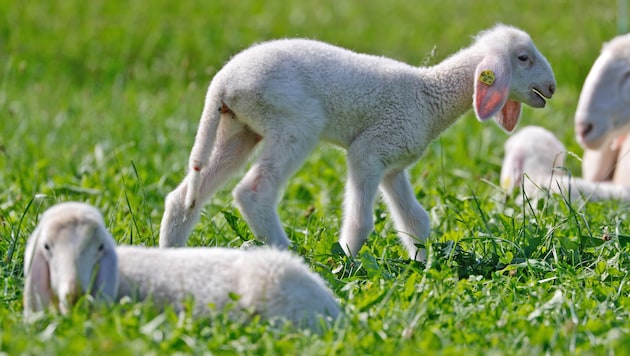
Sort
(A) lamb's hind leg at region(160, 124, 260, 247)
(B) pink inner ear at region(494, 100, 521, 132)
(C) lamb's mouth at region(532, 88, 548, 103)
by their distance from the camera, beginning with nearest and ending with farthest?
(A) lamb's hind leg at region(160, 124, 260, 247), (C) lamb's mouth at region(532, 88, 548, 103), (B) pink inner ear at region(494, 100, 521, 132)

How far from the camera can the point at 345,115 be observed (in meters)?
4.96

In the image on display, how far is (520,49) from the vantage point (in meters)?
5.26

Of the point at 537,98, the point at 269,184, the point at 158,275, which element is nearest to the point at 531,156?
the point at 537,98

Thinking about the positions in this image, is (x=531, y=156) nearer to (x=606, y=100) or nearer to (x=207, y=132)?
(x=606, y=100)

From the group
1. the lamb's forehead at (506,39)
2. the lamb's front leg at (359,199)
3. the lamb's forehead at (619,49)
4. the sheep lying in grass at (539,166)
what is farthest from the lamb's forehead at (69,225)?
the lamb's forehead at (619,49)

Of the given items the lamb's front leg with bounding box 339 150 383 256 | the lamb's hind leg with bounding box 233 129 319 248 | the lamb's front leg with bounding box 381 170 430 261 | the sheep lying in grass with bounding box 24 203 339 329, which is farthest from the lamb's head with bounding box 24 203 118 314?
the lamb's front leg with bounding box 381 170 430 261

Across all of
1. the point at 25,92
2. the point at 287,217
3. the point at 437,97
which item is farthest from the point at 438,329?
the point at 25,92

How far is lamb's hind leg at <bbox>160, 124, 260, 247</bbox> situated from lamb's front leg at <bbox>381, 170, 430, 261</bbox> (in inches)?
28.1

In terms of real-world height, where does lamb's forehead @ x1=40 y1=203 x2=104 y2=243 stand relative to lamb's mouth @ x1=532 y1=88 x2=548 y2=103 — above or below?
below

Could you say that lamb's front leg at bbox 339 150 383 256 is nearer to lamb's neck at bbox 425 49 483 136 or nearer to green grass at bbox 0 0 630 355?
green grass at bbox 0 0 630 355

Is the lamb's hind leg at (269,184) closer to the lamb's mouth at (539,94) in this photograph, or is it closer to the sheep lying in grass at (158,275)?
the sheep lying in grass at (158,275)

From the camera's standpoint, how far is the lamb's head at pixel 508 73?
202 inches

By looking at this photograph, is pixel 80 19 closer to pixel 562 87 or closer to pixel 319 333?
pixel 562 87

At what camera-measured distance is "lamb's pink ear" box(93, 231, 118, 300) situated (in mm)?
3672
